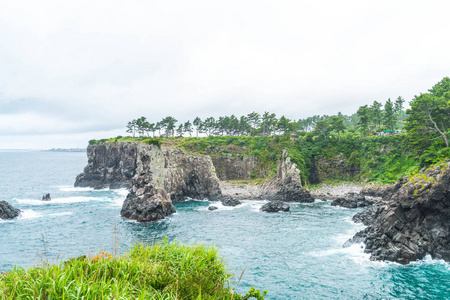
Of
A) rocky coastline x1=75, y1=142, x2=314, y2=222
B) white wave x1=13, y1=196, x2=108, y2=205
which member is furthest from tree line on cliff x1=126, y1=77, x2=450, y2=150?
white wave x1=13, y1=196, x2=108, y2=205

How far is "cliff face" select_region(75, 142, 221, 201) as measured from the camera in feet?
205

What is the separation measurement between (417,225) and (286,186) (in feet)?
134

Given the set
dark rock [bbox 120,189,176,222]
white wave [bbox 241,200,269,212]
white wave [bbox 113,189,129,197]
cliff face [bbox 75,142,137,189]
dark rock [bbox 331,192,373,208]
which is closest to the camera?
dark rock [bbox 120,189,176,222]

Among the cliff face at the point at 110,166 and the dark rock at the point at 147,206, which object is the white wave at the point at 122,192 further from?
the dark rock at the point at 147,206

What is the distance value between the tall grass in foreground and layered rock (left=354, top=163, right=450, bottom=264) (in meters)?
28.0

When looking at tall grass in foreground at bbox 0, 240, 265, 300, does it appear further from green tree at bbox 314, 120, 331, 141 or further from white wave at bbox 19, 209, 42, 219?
green tree at bbox 314, 120, 331, 141

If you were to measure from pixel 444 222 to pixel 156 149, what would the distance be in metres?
55.3

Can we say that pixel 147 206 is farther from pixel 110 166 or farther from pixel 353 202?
pixel 110 166

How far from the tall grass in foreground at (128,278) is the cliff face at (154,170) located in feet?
161

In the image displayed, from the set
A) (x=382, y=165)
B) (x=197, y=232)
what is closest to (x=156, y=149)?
(x=197, y=232)

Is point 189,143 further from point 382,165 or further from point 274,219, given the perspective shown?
point 382,165

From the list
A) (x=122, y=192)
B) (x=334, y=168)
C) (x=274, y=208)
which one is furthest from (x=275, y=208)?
(x=122, y=192)

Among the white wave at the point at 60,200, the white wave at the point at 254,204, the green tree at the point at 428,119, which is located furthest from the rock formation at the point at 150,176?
the green tree at the point at 428,119

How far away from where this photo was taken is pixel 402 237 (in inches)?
1231
